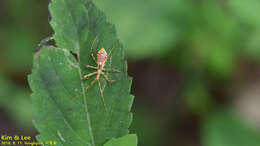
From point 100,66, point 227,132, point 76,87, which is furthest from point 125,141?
point 227,132

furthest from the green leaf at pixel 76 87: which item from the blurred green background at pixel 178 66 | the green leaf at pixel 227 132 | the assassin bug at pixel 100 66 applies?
the green leaf at pixel 227 132

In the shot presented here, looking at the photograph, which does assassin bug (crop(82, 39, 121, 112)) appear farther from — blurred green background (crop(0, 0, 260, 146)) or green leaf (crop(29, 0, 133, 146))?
blurred green background (crop(0, 0, 260, 146))

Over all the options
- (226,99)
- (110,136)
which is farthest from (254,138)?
(110,136)

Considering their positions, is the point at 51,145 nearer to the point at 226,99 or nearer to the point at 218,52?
the point at 218,52

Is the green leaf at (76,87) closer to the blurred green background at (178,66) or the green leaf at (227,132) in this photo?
the blurred green background at (178,66)

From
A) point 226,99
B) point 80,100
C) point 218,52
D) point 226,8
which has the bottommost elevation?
point 226,99

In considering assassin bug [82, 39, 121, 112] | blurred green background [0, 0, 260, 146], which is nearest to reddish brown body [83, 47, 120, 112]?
assassin bug [82, 39, 121, 112]
